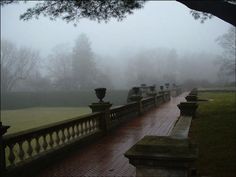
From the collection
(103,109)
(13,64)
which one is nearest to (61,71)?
(13,64)

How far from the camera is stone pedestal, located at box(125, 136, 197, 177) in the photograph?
383cm

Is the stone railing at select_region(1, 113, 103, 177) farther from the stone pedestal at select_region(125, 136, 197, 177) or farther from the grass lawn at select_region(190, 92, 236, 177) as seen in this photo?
the stone pedestal at select_region(125, 136, 197, 177)

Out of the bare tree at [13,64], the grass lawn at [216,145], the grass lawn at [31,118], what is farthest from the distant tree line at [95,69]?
the grass lawn at [216,145]

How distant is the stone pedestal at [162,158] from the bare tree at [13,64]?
259ft

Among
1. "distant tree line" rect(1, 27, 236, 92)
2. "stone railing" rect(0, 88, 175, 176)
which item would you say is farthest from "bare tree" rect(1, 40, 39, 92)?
"stone railing" rect(0, 88, 175, 176)

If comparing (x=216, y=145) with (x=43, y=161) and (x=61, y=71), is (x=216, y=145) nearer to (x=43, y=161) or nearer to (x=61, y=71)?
(x=43, y=161)

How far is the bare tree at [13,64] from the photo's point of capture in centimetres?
8056

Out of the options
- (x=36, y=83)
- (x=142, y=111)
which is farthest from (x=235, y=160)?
(x=36, y=83)

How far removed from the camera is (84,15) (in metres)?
13.4

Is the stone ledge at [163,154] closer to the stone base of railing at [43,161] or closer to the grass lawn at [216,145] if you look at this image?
the grass lawn at [216,145]

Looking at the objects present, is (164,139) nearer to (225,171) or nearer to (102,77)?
(225,171)

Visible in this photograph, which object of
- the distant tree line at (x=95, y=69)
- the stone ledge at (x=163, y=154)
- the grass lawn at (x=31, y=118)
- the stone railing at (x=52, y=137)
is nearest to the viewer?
the stone ledge at (x=163, y=154)

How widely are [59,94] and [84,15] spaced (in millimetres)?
56471

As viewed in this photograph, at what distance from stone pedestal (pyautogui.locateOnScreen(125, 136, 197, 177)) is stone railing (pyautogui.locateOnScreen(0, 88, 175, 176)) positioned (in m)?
3.78
